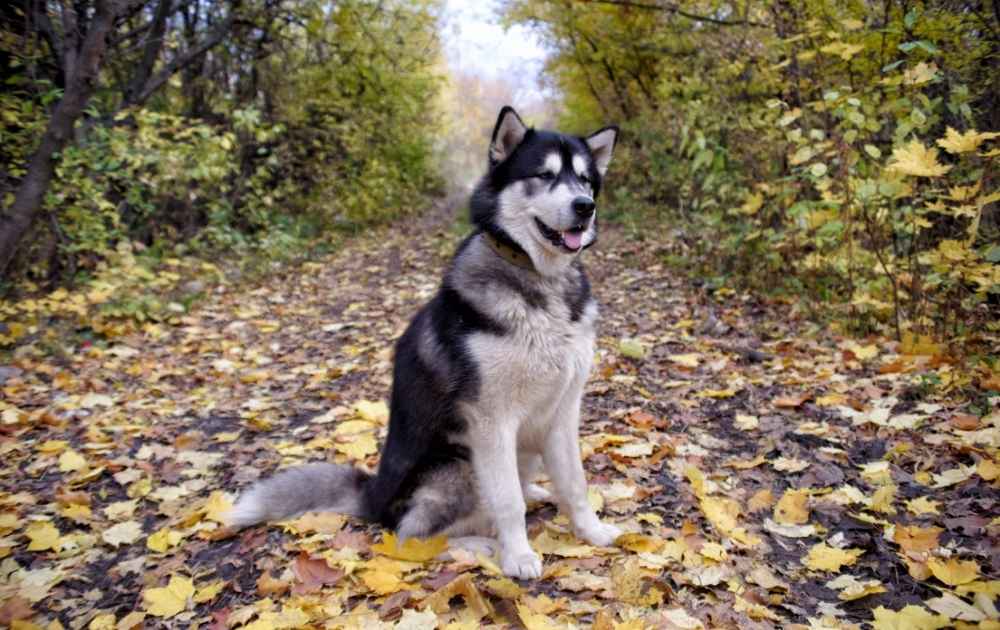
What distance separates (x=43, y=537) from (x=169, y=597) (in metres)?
1.01

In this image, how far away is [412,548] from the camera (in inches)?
115

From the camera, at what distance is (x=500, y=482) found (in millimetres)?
2807

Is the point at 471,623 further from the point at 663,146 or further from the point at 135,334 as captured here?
the point at 663,146

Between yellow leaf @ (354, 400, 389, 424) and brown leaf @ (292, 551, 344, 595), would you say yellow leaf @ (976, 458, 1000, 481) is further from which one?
yellow leaf @ (354, 400, 389, 424)

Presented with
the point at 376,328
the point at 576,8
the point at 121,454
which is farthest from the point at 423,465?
the point at 576,8

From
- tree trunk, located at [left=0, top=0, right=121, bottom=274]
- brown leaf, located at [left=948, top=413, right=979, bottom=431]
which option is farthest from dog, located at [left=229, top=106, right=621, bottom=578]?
tree trunk, located at [left=0, top=0, right=121, bottom=274]

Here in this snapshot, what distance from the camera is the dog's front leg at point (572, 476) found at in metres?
3.03

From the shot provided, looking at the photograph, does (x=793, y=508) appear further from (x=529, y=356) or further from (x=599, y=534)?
(x=529, y=356)

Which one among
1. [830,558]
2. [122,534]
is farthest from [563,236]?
[122,534]

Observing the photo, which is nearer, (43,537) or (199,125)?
(43,537)

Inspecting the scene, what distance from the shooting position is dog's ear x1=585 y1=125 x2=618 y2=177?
335 centimetres

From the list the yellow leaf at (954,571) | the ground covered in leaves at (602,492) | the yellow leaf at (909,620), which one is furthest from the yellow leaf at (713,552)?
the yellow leaf at (954,571)

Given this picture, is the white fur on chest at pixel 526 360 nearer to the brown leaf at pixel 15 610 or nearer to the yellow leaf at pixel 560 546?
the yellow leaf at pixel 560 546

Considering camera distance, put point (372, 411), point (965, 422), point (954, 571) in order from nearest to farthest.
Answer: point (954, 571) → point (965, 422) → point (372, 411)
